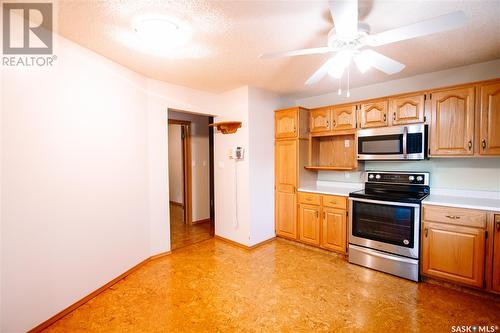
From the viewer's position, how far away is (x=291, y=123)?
3.64 metres

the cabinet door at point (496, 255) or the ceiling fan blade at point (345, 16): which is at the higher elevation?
the ceiling fan blade at point (345, 16)

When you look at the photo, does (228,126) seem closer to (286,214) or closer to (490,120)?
(286,214)

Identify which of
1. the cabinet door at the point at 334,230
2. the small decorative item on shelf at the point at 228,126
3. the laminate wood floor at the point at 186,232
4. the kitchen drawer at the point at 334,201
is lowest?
the laminate wood floor at the point at 186,232

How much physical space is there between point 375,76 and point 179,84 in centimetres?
273

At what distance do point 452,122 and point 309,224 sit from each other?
214 centimetres

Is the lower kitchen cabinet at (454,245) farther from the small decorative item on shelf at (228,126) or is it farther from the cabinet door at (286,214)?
the small decorative item on shelf at (228,126)

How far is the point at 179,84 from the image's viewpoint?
336 cm

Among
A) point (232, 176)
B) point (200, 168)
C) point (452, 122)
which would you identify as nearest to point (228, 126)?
point (232, 176)

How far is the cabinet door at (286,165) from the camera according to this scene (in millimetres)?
3643

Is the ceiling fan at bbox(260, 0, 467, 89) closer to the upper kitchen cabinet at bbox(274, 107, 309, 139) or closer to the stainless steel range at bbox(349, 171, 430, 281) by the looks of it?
the upper kitchen cabinet at bbox(274, 107, 309, 139)

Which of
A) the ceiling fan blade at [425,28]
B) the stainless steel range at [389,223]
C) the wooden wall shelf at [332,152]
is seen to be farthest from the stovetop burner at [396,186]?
the ceiling fan blade at [425,28]

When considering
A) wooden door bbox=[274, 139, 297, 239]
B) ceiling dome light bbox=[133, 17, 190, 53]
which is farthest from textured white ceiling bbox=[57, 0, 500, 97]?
wooden door bbox=[274, 139, 297, 239]

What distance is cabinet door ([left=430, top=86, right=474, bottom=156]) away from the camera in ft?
8.15

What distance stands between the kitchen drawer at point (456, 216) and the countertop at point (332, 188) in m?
1.00
